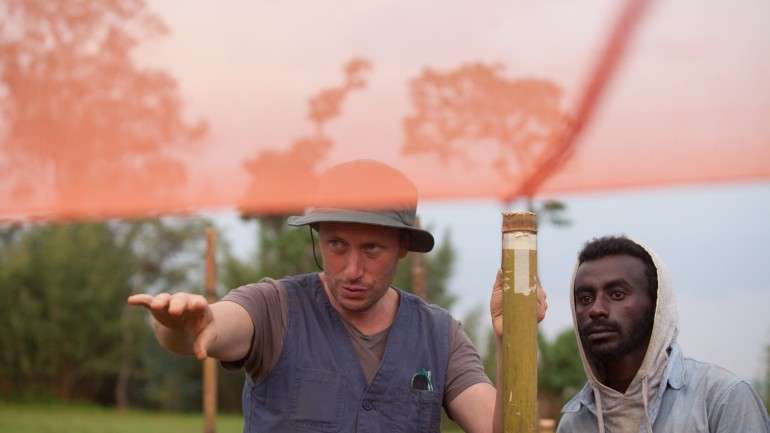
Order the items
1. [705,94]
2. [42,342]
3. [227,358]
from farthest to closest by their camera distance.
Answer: [42,342]
[227,358]
[705,94]

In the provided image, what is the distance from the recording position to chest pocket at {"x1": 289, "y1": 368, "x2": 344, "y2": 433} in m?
2.28

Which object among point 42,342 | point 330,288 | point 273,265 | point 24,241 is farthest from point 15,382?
point 330,288

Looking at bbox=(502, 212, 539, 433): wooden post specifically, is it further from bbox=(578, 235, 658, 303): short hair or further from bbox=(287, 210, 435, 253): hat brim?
bbox=(578, 235, 658, 303): short hair

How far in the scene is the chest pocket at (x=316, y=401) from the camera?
228 centimetres

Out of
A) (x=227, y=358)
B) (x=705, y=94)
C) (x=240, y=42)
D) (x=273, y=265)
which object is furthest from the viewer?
(x=273, y=265)

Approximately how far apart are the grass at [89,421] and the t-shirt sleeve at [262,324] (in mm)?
15411

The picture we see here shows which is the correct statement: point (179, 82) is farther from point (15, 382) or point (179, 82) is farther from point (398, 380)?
point (15, 382)

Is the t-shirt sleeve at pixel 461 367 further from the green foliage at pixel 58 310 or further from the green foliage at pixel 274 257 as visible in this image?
the green foliage at pixel 58 310

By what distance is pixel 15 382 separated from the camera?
25906 millimetres

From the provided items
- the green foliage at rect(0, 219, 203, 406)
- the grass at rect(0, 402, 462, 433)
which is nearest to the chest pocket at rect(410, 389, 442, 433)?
the grass at rect(0, 402, 462, 433)

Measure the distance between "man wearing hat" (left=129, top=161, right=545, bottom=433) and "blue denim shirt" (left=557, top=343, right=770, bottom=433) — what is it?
1.48ft

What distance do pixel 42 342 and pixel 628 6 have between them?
2605 cm

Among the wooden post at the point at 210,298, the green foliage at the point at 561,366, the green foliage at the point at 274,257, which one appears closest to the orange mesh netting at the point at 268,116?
the wooden post at the point at 210,298

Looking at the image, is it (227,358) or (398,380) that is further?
(398,380)
